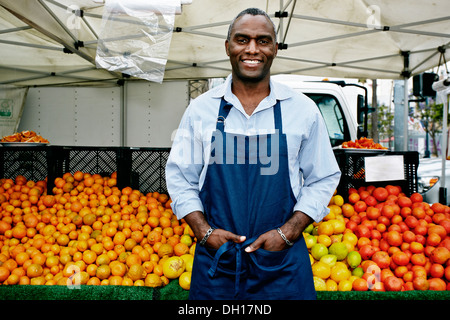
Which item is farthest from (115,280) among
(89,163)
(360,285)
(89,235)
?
(89,163)

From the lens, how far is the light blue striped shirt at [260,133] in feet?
5.03

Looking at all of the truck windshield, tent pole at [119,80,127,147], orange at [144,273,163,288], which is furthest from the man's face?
tent pole at [119,80,127,147]

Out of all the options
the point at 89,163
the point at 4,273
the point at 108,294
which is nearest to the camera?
the point at 108,294

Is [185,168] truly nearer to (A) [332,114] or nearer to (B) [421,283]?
(B) [421,283]

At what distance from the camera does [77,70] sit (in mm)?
5223

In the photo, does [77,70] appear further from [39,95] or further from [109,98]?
[39,95]

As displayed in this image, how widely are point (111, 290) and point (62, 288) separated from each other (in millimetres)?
320

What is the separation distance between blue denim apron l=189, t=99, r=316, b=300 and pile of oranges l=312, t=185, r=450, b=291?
86 centimetres

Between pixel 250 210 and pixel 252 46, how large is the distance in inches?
31.0

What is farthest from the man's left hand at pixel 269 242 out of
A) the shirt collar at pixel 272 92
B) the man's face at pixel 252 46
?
the man's face at pixel 252 46

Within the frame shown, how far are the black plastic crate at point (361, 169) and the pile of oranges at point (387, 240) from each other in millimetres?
95

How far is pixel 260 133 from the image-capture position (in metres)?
1.54

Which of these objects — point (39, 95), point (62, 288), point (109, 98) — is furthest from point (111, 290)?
point (39, 95)

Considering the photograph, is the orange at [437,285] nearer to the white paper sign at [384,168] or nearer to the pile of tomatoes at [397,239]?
the pile of tomatoes at [397,239]
